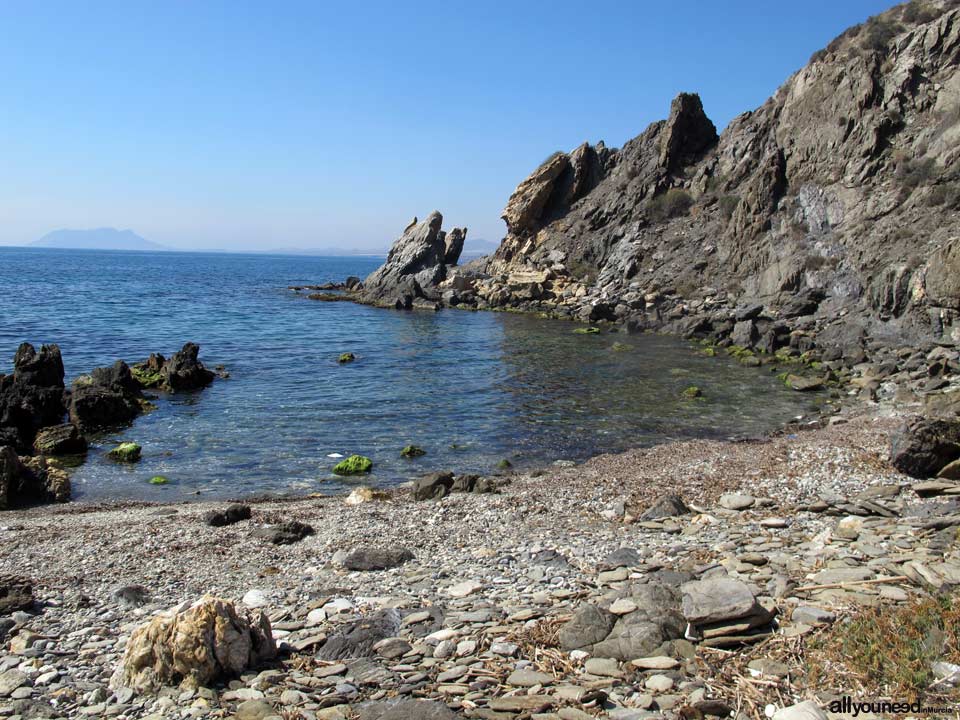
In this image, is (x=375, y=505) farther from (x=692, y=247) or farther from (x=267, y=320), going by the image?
(x=692, y=247)

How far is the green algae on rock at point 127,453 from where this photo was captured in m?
19.8

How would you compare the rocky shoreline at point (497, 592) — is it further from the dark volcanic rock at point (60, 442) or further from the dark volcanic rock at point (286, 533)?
the dark volcanic rock at point (60, 442)

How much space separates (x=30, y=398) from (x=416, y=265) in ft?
196

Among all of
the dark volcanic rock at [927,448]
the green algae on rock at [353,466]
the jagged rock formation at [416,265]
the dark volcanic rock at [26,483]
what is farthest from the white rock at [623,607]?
the jagged rock formation at [416,265]

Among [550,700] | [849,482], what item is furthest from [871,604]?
[849,482]

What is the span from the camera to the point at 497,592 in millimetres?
9016

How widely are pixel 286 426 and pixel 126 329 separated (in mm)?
31013

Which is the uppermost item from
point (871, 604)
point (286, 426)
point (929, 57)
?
point (929, 57)

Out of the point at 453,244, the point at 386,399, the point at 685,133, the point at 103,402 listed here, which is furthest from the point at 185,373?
the point at 453,244

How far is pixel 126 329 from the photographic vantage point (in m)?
47.6

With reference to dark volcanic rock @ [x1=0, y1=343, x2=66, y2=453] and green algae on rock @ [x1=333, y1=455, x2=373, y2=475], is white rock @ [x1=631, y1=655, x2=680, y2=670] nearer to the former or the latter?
green algae on rock @ [x1=333, y1=455, x2=373, y2=475]

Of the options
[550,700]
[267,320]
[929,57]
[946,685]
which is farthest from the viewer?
[267,320]

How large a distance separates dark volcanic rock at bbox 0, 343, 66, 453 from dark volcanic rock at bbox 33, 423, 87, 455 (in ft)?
2.16

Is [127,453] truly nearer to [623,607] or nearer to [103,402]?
[103,402]
